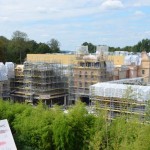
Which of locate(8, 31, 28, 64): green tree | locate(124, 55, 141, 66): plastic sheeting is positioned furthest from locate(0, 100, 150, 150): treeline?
locate(8, 31, 28, 64): green tree

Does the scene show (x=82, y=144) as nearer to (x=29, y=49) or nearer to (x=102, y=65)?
(x=102, y=65)

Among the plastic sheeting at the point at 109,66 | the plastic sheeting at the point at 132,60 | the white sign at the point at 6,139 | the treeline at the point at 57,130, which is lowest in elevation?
the treeline at the point at 57,130


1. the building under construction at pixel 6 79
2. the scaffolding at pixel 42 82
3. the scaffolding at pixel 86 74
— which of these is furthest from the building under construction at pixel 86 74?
the building under construction at pixel 6 79

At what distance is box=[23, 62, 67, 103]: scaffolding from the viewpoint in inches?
1499

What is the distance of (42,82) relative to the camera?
38.1 meters

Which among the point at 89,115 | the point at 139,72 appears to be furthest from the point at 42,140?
the point at 139,72

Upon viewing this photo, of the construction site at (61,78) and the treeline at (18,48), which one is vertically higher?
the treeline at (18,48)

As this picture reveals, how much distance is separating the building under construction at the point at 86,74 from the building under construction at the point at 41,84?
1530mm

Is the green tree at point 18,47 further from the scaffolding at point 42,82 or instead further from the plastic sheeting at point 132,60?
the plastic sheeting at point 132,60

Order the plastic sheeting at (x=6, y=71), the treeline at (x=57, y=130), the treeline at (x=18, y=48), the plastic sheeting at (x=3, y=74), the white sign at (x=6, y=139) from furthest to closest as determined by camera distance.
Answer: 1. the treeline at (x=18, y=48)
2. the plastic sheeting at (x=6, y=71)
3. the plastic sheeting at (x=3, y=74)
4. the treeline at (x=57, y=130)
5. the white sign at (x=6, y=139)

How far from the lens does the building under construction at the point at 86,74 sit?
3728 centimetres

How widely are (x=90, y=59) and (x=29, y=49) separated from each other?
911 inches

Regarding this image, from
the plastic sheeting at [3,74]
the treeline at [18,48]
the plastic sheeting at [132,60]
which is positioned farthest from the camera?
the treeline at [18,48]

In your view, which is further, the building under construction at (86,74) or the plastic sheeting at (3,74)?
the plastic sheeting at (3,74)
